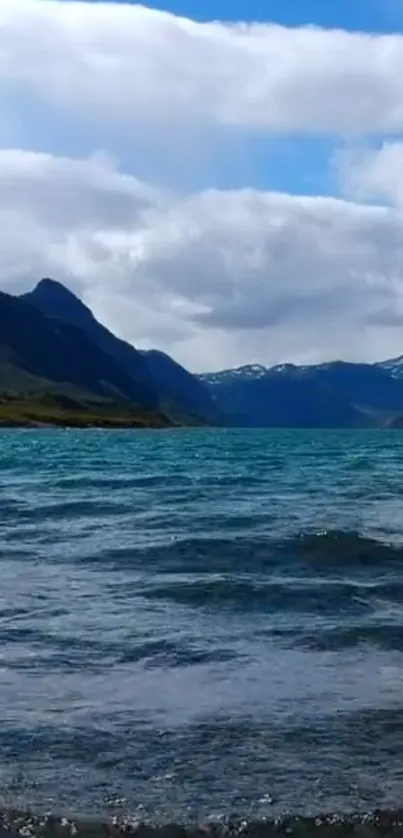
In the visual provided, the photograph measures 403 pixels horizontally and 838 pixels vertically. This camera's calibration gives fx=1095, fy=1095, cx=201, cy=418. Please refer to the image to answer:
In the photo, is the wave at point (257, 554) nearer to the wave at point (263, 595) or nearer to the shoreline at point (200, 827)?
the wave at point (263, 595)

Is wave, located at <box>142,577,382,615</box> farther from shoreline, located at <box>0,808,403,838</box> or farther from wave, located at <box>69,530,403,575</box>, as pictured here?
shoreline, located at <box>0,808,403,838</box>

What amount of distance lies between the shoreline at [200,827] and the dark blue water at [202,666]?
0.86 feet

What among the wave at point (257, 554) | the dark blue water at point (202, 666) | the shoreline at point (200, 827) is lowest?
the shoreline at point (200, 827)

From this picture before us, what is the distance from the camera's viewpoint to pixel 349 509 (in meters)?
44.4

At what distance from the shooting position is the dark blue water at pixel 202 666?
11.8 meters

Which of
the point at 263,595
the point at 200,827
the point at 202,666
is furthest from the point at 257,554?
the point at 200,827

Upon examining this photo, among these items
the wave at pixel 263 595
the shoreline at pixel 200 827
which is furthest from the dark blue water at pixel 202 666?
the shoreline at pixel 200 827

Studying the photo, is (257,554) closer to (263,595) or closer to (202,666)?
(263,595)

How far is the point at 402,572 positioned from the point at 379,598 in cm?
392

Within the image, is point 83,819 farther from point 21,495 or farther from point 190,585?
point 21,495

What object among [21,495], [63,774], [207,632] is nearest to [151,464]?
[21,495]

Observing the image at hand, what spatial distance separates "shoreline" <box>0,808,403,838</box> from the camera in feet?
33.8

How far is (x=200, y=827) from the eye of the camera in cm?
1048

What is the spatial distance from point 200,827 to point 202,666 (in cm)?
672
